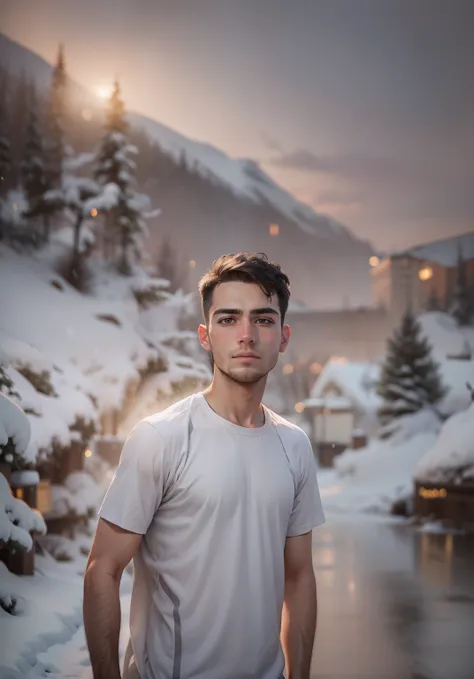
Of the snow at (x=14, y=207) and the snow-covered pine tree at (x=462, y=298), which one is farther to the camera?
the snow-covered pine tree at (x=462, y=298)

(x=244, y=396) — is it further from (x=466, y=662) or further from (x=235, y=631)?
(x=466, y=662)

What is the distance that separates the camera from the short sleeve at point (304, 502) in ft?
5.60

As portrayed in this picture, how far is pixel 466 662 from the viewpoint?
3211 mm

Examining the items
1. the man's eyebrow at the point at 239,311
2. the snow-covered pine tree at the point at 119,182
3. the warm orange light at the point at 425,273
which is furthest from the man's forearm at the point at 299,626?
the warm orange light at the point at 425,273

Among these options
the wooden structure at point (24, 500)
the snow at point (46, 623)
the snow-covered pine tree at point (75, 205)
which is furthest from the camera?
the snow-covered pine tree at point (75, 205)

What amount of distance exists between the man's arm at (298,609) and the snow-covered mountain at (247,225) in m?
2.25

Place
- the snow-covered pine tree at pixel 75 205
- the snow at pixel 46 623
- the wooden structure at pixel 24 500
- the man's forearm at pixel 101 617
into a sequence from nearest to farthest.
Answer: the man's forearm at pixel 101 617, the snow at pixel 46 623, the wooden structure at pixel 24 500, the snow-covered pine tree at pixel 75 205

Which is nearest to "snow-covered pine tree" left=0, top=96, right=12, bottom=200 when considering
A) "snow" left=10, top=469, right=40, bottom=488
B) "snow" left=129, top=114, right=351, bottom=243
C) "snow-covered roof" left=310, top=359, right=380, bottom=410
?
"snow" left=129, top=114, right=351, bottom=243

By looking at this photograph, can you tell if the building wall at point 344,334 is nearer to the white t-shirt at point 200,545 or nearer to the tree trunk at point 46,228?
the tree trunk at point 46,228

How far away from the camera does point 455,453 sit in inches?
151

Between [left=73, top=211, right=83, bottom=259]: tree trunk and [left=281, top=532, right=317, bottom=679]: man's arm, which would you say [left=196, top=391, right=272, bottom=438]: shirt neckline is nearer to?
[left=281, top=532, right=317, bottom=679]: man's arm

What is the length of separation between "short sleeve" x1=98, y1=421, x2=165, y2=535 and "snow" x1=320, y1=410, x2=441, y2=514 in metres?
2.43

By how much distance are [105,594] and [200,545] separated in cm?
21

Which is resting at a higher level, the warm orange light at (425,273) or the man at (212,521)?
the warm orange light at (425,273)
